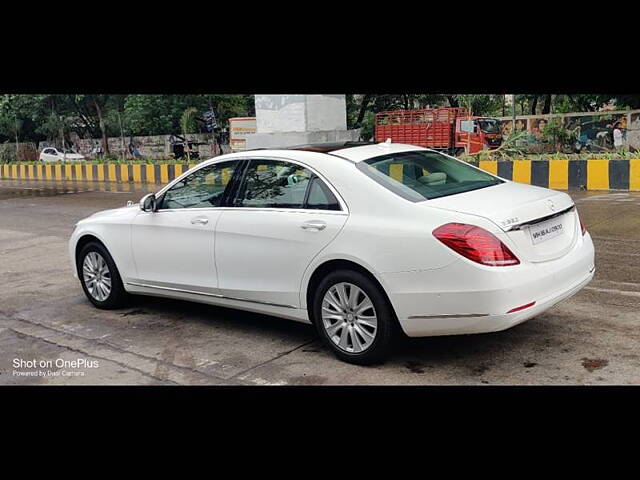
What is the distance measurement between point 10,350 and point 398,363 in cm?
297

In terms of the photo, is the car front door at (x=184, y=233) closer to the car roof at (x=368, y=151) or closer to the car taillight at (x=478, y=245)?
the car roof at (x=368, y=151)

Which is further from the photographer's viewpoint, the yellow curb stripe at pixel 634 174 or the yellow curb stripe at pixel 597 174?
the yellow curb stripe at pixel 597 174

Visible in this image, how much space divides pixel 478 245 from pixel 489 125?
2323cm

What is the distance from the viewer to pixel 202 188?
5914mm

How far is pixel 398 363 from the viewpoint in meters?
4.80

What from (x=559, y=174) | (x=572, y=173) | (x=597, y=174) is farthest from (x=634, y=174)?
(x=559, y=174)

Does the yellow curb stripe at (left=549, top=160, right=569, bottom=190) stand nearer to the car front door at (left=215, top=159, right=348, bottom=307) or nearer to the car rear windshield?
the car rear windshield

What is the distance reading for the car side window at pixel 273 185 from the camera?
5219 mm

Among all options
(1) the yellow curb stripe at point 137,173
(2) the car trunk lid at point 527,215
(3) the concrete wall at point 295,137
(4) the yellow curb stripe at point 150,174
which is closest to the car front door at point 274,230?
(2) the car trunk lid at point 527,215

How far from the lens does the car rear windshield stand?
488 cm

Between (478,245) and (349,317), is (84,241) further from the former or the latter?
(478,245)

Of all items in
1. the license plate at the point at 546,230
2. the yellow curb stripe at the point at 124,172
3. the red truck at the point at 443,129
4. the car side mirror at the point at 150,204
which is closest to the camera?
the license plate at the point at 546,230

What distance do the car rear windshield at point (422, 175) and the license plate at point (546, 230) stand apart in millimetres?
625
